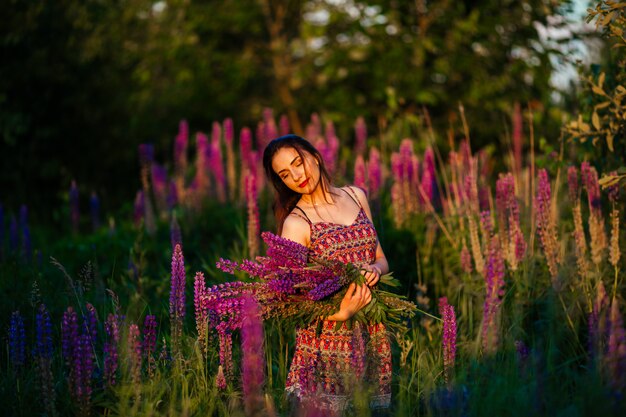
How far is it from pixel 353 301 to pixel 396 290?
1.75 m

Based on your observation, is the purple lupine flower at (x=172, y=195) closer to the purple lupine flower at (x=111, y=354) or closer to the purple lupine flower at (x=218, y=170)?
the purple lupine flower at (x=218, y=170)

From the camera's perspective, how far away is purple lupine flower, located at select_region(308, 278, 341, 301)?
313 centimetres

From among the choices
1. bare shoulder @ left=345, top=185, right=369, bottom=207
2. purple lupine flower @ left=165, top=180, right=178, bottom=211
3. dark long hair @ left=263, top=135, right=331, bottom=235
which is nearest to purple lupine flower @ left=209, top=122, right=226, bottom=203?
purple lupine flower @ left=165, top=180, right=178, bottom=211

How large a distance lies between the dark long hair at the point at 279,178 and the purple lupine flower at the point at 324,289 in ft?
1.94

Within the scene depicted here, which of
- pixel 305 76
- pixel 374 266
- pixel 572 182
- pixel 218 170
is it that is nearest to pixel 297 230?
pixel 374 266

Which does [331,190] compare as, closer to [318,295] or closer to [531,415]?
[318,295]

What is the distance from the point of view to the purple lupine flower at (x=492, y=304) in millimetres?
3357

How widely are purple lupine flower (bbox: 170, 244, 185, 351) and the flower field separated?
0.03 feet

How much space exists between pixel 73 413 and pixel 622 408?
2.36m

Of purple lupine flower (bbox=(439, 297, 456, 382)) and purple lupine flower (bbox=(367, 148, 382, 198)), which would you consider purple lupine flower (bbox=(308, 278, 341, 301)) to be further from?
purple lupine flower (bbox=(367, 148, 382, 198))

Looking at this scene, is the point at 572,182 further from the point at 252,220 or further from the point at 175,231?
the point at 175,231

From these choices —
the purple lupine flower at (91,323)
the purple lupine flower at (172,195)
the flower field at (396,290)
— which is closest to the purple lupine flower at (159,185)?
the flower field at (396,290)

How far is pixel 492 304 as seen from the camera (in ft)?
11.8

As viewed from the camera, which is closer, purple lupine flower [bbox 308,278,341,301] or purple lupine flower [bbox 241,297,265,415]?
purple lupine flower [bbox 241,297,265,415]
